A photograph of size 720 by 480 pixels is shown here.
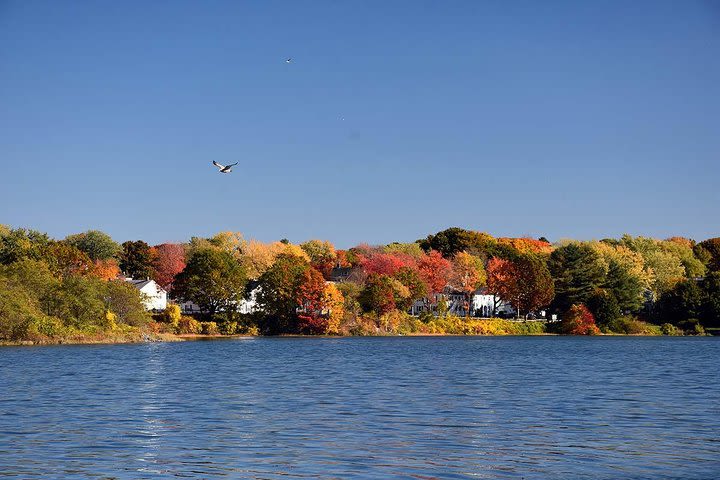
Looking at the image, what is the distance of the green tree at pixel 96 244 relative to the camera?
143 m

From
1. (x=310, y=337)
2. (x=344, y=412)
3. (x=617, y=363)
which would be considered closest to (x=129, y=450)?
(x=344, y=412)

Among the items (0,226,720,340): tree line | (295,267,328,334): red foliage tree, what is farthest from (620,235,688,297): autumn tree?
(295,267,328,334): red foliage tree

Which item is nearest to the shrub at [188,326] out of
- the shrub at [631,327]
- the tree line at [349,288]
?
Result: the tree line at [349,288]

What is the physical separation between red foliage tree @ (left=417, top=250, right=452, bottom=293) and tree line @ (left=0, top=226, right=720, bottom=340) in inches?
7.7

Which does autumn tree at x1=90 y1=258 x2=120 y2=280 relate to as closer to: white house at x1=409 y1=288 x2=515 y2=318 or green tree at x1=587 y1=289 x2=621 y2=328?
white house at x1=409 y1=288 x2=515 y2=318

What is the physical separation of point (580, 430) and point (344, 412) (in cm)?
770

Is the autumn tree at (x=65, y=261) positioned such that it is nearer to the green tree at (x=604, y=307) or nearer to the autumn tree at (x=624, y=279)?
the green tree at (x=604, y=307)

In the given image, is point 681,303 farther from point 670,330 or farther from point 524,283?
point 524,283

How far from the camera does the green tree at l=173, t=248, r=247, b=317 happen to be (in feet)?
322

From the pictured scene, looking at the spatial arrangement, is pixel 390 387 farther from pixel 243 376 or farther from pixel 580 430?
pixel 580 430

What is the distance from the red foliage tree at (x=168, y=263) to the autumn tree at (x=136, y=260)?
1.28 m

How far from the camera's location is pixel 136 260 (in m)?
153

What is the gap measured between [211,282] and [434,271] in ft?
133

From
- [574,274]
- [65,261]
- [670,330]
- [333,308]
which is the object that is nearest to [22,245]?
[65,261]
